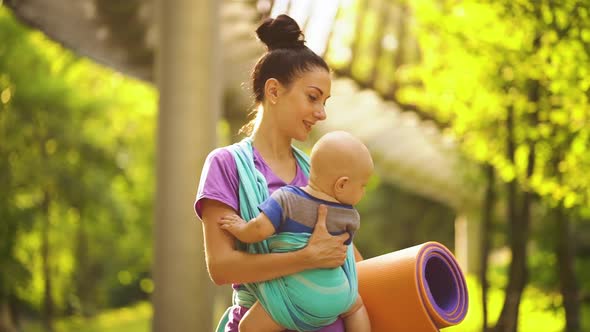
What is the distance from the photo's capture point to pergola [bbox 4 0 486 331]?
916 cm

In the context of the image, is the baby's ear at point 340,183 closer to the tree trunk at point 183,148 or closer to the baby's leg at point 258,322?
the baby's leg at point 258,322

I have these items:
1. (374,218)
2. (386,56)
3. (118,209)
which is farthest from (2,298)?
(374,218)

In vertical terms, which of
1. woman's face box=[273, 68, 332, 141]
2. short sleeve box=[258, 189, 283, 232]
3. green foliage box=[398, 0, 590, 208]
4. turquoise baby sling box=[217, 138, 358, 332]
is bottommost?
turquoise baby sling box=[217, 138, 358, 332]

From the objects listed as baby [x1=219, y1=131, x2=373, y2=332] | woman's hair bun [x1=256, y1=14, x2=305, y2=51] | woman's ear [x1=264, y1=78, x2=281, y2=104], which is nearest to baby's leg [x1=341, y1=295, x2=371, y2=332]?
baby [x1=219, y1=131, x2=373, y2=332]

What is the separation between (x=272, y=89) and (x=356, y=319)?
0.73m

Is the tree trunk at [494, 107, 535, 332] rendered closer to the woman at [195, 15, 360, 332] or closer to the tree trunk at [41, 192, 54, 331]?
the woman at [195, 15, 360, 332]

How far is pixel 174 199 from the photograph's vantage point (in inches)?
364

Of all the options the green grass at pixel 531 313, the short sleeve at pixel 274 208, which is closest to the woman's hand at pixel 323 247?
the short sleeve at pixel 274 208

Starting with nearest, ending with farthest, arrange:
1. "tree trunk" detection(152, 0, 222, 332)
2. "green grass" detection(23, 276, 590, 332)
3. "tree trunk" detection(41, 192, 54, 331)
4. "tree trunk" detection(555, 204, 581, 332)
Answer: "tree trunk" detection(152, 0, 222, 332) < "tree trunk" detection(555, 204, 581, 332) < "green grass" detection(23, 276, 590, 332) < "tree trunk" detection(41, 192, 54, 331)

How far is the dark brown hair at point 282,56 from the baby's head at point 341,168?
284 millimetres

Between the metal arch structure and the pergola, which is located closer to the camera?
the pergola

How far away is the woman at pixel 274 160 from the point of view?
243 centimetres

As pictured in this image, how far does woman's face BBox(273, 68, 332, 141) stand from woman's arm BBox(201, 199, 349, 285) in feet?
1.08

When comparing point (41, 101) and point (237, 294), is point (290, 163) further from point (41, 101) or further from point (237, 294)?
point (41, 101)
